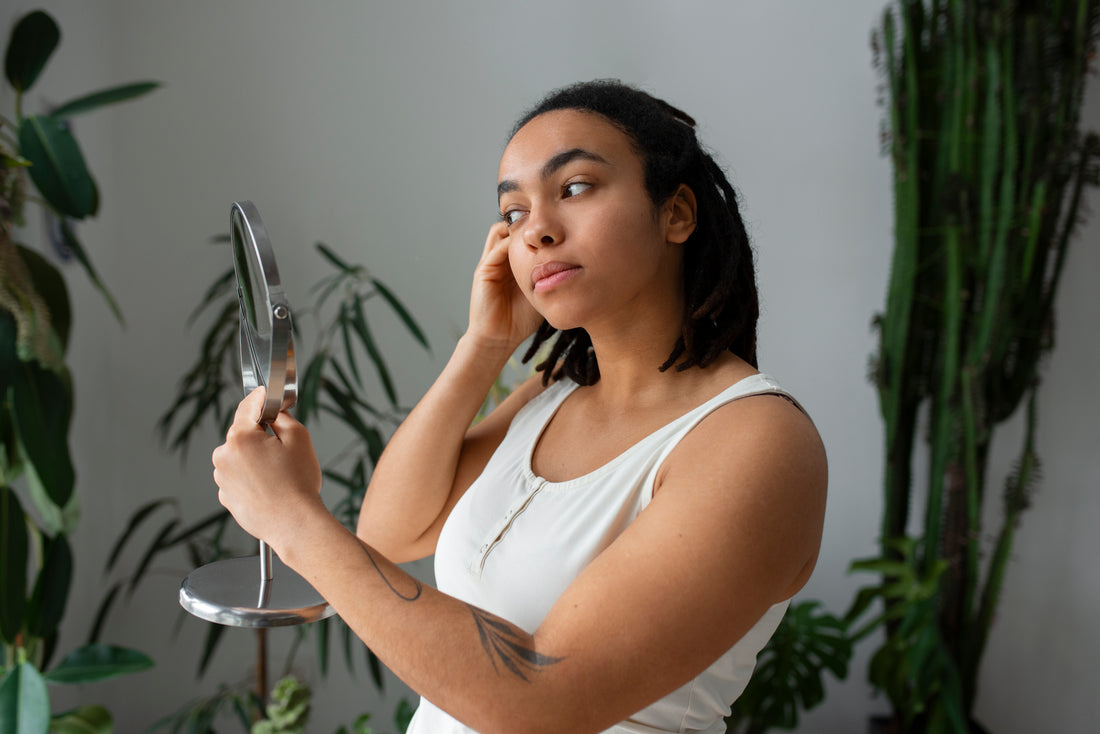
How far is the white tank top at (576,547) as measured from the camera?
2.73 ft

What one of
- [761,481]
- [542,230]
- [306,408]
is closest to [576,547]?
[761,481]

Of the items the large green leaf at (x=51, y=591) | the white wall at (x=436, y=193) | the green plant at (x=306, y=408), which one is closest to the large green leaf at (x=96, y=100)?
the green plant at (x=306, y=408)

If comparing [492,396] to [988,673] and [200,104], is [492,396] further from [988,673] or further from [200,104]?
[988,673]

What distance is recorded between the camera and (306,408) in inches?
71.1

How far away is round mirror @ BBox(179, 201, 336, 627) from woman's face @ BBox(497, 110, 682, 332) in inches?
11.0

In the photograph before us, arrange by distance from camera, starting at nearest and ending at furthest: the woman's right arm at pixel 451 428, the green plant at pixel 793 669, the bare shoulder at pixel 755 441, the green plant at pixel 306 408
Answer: the bare shoulder at pixel 755 441, the woman's right arm at pixel 451 428, the green plant at pixel 306 408, the green plant at pixel 793 669

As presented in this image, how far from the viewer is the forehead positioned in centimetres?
89

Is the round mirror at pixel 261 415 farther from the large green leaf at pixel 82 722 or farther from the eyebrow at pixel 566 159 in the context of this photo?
the large green leaf at pixel 82 722

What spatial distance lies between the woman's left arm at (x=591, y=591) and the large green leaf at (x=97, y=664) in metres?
1.12

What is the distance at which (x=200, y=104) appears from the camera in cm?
228

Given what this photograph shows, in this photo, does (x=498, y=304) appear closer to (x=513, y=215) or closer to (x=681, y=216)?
(x=513, y=215)

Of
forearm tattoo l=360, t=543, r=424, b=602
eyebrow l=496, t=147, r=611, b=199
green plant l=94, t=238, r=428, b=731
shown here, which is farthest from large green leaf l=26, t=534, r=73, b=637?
eyebrow l=496, t=147, r=611, b=199

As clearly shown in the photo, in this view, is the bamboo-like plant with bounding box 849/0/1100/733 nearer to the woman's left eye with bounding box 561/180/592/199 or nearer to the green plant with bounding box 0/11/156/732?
the woman's left eye with bounding box 561/180/592/199

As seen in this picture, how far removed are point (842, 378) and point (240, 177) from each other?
1784 millimetres
